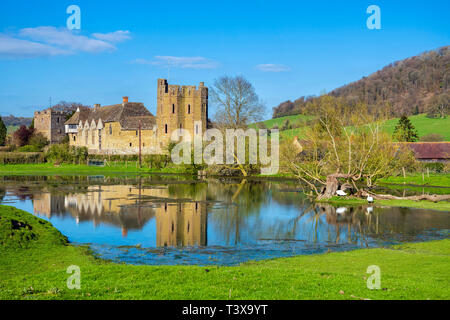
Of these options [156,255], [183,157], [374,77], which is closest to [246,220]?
[156,255]

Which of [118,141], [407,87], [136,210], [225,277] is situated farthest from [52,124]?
[225,277]

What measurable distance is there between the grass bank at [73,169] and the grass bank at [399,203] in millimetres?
30417

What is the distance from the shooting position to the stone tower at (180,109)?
240ft

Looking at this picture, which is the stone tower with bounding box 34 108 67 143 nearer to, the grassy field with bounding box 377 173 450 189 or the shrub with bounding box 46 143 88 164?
the shrub with bounding box 46 143 88 164

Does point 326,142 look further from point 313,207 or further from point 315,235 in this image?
point 315,235

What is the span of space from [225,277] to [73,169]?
53.4 m

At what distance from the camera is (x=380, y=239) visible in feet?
59.9

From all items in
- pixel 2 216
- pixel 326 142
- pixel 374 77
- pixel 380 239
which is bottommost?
pixel 380 239

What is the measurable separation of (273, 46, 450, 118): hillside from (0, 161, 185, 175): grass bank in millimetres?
39086

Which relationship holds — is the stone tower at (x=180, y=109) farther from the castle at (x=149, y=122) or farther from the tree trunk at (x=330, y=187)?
the tree trunk at (x=330, y=187)

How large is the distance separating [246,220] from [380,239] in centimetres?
731

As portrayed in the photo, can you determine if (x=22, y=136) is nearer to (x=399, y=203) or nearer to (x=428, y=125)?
(x=428, y=125)
